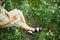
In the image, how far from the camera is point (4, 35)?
3578 mm

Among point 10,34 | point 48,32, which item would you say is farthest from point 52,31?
point 10,34

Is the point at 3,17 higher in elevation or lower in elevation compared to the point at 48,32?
higher

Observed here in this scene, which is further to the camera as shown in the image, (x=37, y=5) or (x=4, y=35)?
(x=37, y=5)

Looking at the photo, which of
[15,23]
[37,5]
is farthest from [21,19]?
[37,5]

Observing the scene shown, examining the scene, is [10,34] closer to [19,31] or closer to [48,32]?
[19,31]

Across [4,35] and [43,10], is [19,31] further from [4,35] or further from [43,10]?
[43,10]

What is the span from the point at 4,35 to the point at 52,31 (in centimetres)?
63

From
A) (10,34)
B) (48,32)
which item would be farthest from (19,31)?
(48,32)

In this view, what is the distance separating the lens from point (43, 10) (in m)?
3.88

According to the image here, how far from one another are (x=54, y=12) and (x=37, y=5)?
9.2 inches

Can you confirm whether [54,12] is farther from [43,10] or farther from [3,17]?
[3,17]

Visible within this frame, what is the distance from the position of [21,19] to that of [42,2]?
43 cm

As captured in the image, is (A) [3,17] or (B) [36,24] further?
(B) [36,24]

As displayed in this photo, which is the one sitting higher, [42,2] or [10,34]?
[42,2]
